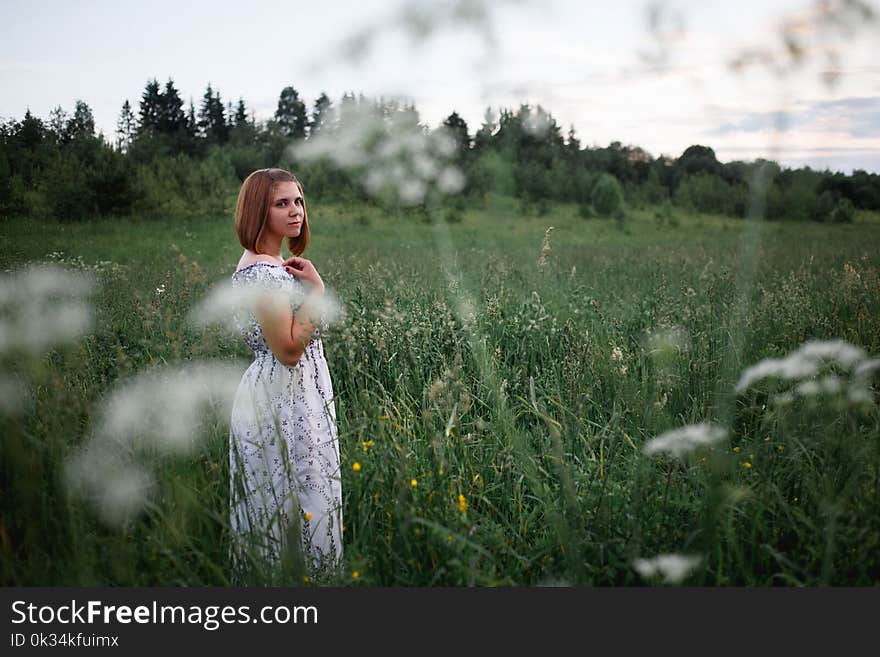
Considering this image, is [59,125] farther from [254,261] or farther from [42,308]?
[254,261]

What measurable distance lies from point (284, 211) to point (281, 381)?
63 cm

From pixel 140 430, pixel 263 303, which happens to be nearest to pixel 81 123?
pixel 140 430

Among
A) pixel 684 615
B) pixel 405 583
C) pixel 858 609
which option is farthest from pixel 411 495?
pixel 858 609

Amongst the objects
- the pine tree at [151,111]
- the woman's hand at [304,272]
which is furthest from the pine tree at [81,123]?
the woman's hand at [304,272]

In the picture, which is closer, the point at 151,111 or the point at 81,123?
the point at 81,123

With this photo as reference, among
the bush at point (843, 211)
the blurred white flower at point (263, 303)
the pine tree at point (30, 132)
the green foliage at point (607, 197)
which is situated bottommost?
the blurred white flower at point (263, 303)

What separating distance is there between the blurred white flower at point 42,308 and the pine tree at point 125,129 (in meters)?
1.20

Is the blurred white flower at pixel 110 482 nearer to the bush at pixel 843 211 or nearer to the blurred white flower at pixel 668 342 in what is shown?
the blurred white flower at pixel 668 342

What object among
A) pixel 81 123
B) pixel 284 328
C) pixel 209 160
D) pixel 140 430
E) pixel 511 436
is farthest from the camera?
pixel 209 160

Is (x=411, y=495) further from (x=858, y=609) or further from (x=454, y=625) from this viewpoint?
(x=858, y=609)

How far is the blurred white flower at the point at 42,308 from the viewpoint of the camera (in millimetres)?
3014

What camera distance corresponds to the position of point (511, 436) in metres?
2.57

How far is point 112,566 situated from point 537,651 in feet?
3.81

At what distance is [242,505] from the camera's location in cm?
201
